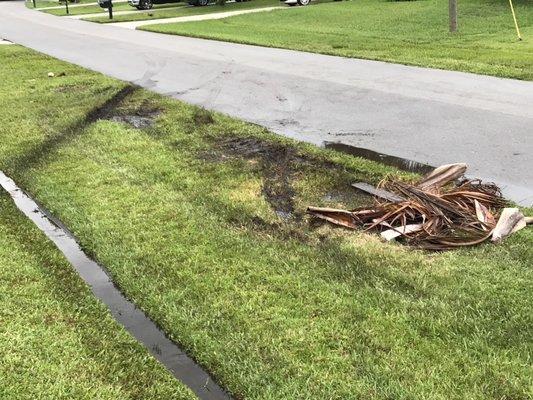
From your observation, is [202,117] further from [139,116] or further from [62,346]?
[62,346]

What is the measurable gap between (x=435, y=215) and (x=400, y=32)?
14524mm

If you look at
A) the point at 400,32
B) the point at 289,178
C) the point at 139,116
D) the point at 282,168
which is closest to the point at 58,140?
the point at 139,116

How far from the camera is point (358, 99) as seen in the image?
9781mm

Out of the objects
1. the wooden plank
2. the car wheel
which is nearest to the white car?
the car wheel

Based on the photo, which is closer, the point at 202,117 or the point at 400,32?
the point at 202,117

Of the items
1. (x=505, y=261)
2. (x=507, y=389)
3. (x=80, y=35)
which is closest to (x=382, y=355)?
(x=507, y=389)

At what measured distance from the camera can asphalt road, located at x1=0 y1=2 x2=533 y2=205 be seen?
7.06 metres

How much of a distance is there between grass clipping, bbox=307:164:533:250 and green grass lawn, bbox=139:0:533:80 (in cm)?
640

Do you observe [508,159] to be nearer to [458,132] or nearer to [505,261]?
[458,132]

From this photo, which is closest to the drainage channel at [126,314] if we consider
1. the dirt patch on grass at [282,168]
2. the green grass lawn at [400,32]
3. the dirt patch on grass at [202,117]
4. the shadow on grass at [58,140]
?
the shadow on grass at [58,140]

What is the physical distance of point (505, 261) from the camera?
4312 millimetres

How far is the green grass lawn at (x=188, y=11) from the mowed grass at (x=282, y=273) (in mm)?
21367

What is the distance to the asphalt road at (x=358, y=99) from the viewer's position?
706 centimetres

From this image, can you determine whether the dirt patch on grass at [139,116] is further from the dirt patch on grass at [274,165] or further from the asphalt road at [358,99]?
the dirt patch on grass at [274,165]
